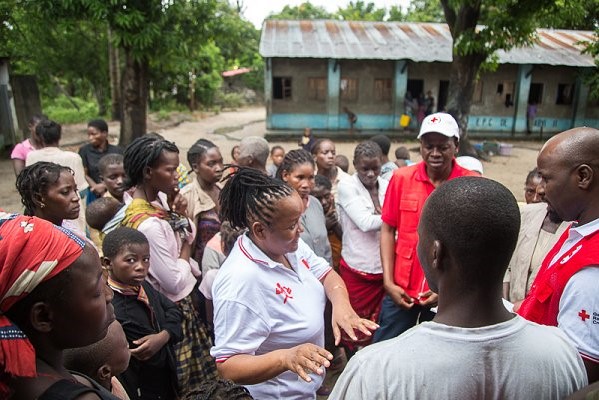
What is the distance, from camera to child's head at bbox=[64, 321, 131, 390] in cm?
157

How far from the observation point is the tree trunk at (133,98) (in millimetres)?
10125

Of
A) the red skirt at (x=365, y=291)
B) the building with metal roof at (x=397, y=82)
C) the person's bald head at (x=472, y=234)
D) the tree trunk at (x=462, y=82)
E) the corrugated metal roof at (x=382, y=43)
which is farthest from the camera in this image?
the building with metal roof at (x=397, y=82)

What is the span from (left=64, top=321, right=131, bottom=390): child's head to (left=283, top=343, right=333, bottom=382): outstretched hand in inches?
25.5

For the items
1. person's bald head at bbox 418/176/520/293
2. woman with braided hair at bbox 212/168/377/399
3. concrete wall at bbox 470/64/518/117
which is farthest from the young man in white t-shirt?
concrete wall at bbox 470/64/518/117

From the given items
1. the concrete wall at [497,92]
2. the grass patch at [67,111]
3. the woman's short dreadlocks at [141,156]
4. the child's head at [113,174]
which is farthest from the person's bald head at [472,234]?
the grass patch at [67,111]

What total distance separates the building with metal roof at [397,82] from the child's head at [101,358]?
15245 millimetres

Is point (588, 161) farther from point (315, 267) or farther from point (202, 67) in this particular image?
point (202, 67)

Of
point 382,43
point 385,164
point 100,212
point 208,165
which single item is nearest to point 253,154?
point 208,165

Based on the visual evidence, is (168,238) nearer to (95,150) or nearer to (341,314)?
(341,314)

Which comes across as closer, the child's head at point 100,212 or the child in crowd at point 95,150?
the child's head at point 100,212

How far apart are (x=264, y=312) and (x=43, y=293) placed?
0.87m

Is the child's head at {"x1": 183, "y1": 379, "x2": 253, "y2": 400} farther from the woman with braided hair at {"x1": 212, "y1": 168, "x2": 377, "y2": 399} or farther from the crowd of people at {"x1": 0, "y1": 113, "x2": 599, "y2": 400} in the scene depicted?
the woman with braided hair at {"x1": 212, "y1": 168, "x2": 377, "y2": 399}

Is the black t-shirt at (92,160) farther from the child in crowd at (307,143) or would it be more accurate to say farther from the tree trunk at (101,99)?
the tree trunk at (101,99)

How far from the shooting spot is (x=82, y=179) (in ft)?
14.3
